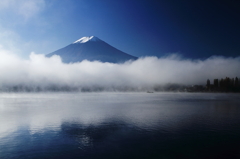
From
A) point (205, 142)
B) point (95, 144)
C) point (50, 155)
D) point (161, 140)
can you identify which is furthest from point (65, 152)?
point (205, 142)

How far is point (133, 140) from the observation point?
1880 cm

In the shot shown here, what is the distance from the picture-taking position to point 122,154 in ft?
50.2

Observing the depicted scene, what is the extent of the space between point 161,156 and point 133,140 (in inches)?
167

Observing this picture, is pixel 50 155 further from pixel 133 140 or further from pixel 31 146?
pixel 133 140

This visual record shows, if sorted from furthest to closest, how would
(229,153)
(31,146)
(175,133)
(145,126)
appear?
(145,126) → (175,133) → (31,146) → (229,153)

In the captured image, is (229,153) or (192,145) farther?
(192,145)

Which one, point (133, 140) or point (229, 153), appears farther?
point (133, 140)

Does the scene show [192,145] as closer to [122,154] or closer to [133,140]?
[133,140]

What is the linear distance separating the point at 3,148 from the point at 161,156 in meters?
13.0

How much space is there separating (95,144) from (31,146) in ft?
18.4

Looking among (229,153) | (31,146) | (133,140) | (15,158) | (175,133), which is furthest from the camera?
(175,133)

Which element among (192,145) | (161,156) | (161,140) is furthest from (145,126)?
(161,156)

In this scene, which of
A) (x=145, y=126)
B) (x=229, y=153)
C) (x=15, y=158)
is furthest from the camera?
(x=145, y=126)

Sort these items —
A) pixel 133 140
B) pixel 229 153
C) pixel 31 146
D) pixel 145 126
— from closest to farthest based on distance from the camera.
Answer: pixel 229 153, pixel 31 146, pixel 133 140, pixel 145 126
